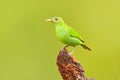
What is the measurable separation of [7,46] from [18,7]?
0.47 metres

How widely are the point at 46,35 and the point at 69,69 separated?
13.4 ft

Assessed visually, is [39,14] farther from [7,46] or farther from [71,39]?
[71,39]

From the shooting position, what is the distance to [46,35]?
19.5ft

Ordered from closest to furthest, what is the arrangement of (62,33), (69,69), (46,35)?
(69,69)
(62,33)
(46,35)

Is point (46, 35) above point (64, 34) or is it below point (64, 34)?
below

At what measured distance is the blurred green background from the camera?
5.77 metres

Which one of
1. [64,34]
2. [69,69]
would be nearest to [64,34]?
[64,34]

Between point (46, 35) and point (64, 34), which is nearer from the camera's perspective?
point (64, 34)

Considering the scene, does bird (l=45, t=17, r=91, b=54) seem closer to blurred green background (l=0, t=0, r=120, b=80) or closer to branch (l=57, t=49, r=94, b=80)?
branch (l=57, t=49, r=94, b=80)

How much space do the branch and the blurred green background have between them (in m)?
3.67

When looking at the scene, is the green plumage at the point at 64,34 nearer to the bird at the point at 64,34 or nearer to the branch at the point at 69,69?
the bird at the point at 64,34

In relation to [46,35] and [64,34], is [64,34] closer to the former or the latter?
[64,34]

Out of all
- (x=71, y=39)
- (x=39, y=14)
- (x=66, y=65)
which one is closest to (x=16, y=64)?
(x=39, y=14)

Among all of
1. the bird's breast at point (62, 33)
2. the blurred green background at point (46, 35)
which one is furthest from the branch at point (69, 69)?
the blurred green background at point (46, 35)
